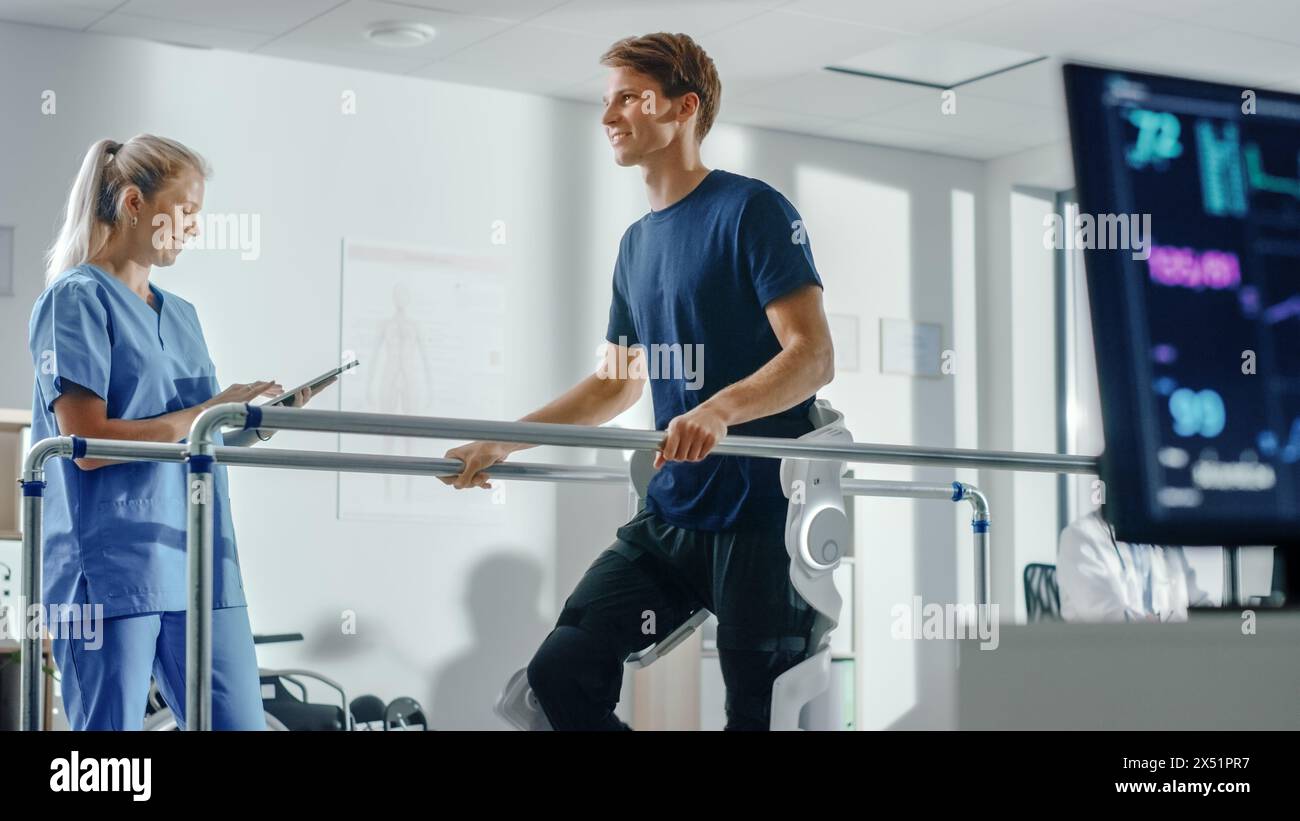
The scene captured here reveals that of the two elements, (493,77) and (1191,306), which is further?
(493,77)

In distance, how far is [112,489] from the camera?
2.08 metres

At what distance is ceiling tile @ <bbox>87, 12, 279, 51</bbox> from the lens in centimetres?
449

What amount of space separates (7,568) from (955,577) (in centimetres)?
359

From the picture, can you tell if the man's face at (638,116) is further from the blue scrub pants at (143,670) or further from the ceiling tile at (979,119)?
the ceiling tile at (979,119)

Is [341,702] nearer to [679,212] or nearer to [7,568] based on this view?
[7,568]

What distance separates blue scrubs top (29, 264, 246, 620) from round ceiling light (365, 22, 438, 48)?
8.45 feet

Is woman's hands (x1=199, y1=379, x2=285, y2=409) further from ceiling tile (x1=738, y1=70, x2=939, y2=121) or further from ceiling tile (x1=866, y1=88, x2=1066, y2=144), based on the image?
ceiling tile (x1=866, y1=88, x2=1066, y2=144)

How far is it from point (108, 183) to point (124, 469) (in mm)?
404

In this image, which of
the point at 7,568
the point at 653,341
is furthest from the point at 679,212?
the point at 7,568

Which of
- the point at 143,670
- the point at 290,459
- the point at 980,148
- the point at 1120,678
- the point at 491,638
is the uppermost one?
the point at 980,148

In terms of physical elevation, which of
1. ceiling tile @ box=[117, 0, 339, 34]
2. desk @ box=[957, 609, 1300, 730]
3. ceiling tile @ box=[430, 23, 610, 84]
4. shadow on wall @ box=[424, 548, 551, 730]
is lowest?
shadow on wall @ box=[424, 548, 551, 730]

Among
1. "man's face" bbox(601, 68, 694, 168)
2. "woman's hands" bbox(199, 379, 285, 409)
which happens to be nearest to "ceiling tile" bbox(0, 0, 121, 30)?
"woman's hands" bbox(199, 379, 285, 409)

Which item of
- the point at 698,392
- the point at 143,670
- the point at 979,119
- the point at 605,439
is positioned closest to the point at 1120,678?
the point at 605,439

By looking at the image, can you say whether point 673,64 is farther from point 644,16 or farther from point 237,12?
point 237,12
